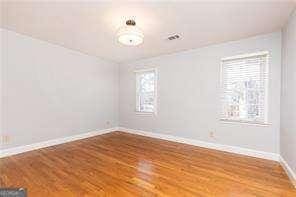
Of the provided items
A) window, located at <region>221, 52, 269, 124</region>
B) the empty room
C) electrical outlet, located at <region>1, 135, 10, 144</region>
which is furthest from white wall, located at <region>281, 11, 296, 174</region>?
electrical outlet, located at <region>1, 135, 10, 144</region>

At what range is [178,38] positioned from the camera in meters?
3.71

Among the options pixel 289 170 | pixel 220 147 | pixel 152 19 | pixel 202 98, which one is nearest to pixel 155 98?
pixel 202 98

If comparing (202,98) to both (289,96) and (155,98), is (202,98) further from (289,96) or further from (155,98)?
(289,96)

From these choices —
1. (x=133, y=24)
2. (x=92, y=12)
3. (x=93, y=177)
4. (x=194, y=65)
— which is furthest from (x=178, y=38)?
(x=93, y=177)

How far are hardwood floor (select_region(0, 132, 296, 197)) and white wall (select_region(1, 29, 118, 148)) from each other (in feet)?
1.87

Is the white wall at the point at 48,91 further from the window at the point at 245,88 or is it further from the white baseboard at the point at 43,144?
the window at the point at 245,88

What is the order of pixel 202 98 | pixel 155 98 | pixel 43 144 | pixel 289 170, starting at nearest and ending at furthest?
pixel 289 170, pixel 43 144, pixel 202 98, pixel 155 98

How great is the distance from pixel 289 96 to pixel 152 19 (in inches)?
95.3

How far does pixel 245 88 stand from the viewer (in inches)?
143

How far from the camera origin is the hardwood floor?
7.41ft

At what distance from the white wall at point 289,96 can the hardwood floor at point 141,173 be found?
15.2 inches

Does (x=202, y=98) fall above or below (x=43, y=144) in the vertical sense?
above

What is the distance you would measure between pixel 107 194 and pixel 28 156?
221cm

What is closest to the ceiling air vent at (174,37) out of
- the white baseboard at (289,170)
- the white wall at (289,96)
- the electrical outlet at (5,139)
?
the white wall at (289,96)
